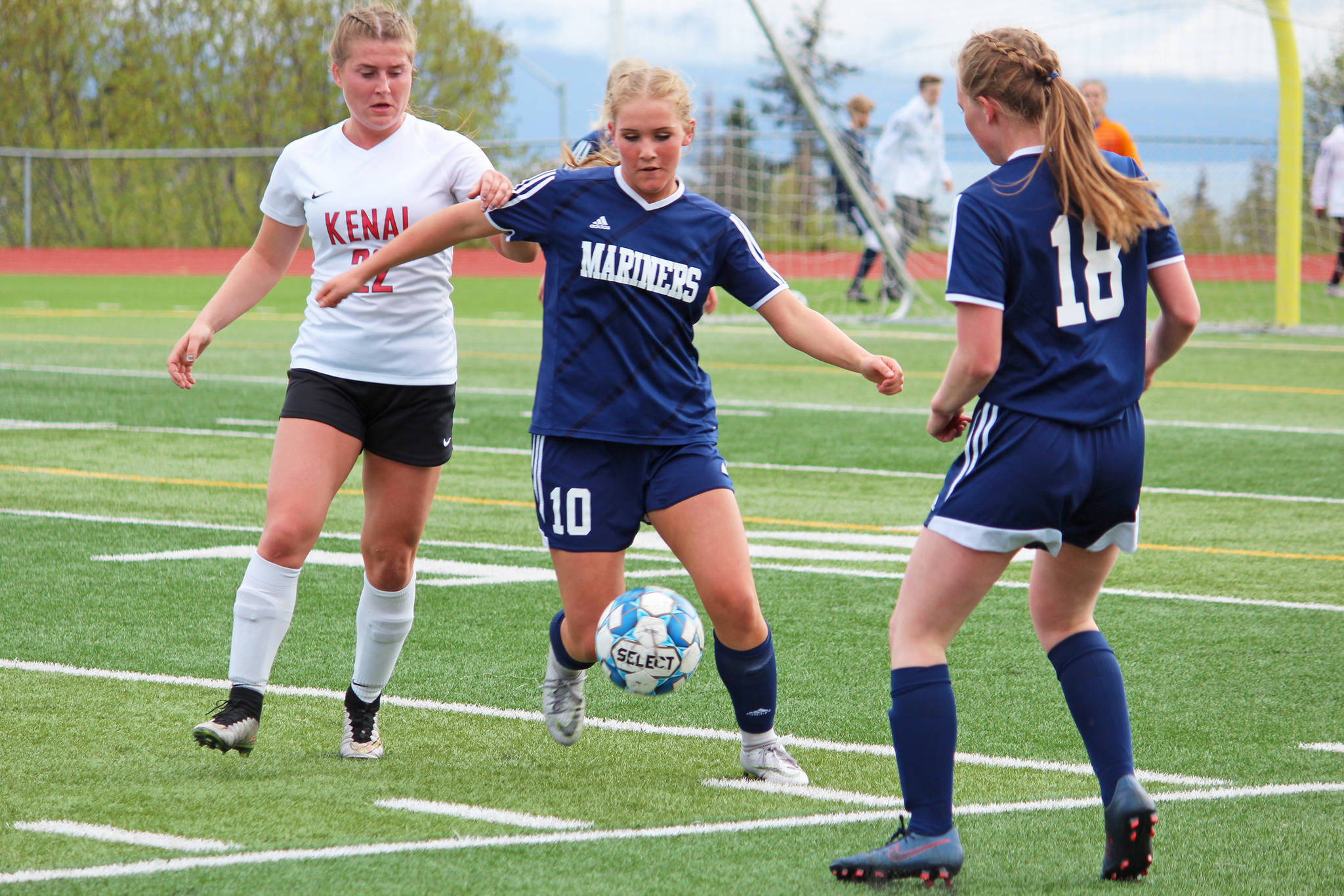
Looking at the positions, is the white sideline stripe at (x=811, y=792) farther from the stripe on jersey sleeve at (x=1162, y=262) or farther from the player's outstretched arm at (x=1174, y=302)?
the stripe on jersey sleeve at (x=1162, y=262)

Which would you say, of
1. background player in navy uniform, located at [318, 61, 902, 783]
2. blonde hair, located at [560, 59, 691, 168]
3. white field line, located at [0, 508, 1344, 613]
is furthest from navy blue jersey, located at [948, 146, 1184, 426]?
white field line, located at [0, 508, 1344, 613]

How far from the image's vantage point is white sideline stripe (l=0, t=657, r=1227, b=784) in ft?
16.0

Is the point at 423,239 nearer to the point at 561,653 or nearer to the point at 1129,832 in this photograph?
the point at 561,653

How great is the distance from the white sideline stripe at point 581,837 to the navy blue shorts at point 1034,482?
902 mm

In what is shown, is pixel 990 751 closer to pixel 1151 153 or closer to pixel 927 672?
pixel 927 672

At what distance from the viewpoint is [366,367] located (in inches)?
199

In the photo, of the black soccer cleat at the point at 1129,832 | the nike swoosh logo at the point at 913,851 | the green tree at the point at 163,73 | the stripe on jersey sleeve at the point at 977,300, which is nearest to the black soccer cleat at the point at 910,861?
the nike swoosh logo at the point at 913,851

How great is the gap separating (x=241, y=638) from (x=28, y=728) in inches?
30.6

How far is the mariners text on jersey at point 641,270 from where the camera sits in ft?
15.3

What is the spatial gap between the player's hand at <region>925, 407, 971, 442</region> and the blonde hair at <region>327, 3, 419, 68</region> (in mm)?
2037

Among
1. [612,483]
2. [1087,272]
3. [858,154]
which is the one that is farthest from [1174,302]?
[858,154]

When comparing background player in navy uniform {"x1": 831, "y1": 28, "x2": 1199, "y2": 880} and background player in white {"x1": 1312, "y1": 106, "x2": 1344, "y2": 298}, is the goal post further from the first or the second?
background player in navy uniform {"x1": 831, "y1": 28, "x2": 1199, "y2": 880}

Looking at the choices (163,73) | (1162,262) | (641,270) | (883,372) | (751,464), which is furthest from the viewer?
(163,73)

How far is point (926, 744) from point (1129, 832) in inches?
18.7
